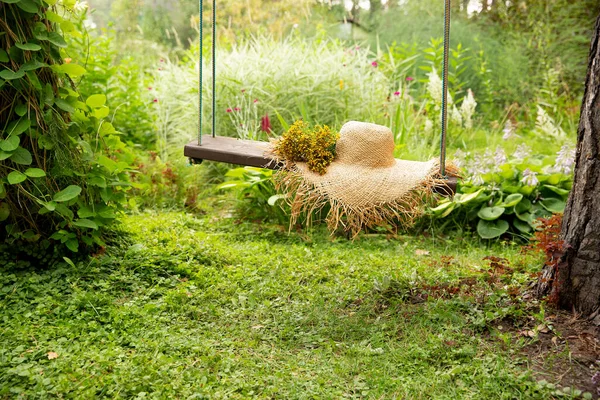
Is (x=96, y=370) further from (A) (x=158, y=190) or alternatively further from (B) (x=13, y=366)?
(A) (x=158, y=190)

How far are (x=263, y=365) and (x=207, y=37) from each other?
6.20m

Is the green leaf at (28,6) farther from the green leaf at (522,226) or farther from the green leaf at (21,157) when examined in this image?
the green leaf at (522,226)

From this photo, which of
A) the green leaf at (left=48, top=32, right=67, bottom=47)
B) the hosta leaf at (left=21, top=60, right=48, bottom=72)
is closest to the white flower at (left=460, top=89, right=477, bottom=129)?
the green leaf at (left=48, top=32, right=67, bottom=47)

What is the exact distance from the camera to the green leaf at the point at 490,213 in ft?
14.4

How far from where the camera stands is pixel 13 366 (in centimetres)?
255

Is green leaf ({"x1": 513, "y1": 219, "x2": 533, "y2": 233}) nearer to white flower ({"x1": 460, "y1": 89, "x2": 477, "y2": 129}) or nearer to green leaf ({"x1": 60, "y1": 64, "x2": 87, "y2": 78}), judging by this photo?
white flower ({"x1": 460, "y1": 89, "x2": 477, "y2": 129})

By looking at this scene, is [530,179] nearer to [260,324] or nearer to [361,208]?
[361,208]

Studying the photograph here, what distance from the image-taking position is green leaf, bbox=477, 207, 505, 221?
4.38 metres

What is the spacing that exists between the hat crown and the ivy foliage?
4.15 ft

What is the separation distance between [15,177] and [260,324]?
1.39 m

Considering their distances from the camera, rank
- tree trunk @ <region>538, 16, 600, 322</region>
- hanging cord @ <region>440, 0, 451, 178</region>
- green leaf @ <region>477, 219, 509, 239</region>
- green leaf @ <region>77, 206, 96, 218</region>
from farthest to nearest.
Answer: green leaf @ <region>477, 219, 509, 239</region> < green leaf @ <region>77, 206, 96, 218</region> < hanging cord @ <region>440, 0, 451, 178</region> < tree trunk @ <region>538, 16, 600, 322</region>

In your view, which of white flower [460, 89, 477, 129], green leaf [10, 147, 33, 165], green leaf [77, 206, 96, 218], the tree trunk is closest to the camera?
the tree trunk

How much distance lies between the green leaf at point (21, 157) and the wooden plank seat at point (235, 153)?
792 mm

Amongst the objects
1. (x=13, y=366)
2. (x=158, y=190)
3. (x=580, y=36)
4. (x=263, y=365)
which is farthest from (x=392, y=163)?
(x=580, y=36)
